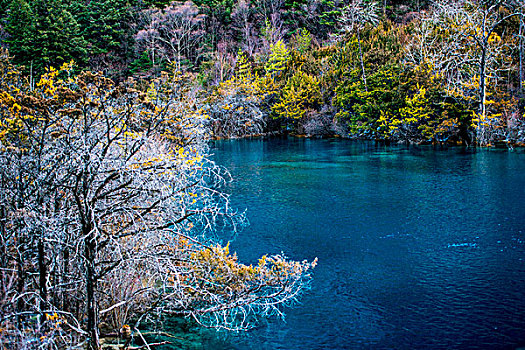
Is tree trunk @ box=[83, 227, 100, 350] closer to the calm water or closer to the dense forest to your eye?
the dense forest

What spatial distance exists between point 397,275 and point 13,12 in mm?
49763

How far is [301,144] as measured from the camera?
36.8m

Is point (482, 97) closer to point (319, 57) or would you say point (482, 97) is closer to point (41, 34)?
point (319, 57)

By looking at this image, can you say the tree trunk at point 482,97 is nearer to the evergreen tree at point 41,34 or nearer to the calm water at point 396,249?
the calm water at point 396,249

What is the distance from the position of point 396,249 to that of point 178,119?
21.0ft

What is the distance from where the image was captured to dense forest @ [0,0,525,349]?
6.05 metres

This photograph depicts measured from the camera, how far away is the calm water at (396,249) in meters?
7.64

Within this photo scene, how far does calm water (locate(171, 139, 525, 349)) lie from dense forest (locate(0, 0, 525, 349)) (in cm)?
85

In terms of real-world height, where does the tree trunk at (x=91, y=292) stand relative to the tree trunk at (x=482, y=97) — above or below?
below

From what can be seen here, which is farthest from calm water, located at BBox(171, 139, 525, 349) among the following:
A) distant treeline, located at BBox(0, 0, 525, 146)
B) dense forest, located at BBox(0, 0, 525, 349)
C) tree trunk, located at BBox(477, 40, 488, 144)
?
distant treeline, located at BBox(0, 0, 525, 146)

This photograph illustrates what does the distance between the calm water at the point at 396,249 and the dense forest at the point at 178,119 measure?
85 cm

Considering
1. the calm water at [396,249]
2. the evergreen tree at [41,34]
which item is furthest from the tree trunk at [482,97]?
the evergreen tree at [41,34]

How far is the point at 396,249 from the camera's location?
11.4 m

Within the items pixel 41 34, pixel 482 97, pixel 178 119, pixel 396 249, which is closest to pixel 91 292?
pixel 178 119
